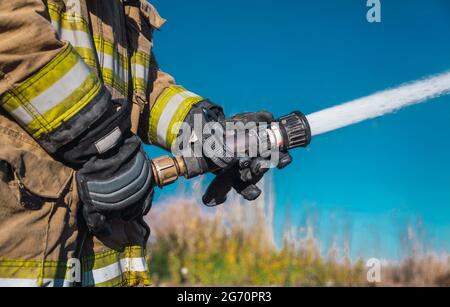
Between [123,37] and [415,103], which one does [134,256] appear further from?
[415,103]

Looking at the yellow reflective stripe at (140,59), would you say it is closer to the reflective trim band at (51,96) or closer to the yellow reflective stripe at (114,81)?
the yellow reflective stripe at (114,81)

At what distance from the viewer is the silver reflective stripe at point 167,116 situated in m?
1.97

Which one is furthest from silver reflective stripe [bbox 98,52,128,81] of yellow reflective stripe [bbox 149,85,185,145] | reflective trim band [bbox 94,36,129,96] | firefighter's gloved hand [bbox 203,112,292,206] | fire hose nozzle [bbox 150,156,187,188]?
firefighter's gloved hand [bbox 203,112,292,206]

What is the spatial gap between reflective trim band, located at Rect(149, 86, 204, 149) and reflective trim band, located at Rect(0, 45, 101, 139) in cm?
63

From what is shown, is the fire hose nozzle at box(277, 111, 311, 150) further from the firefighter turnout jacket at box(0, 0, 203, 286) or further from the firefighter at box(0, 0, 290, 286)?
the firefighter turnout jacket at box(0, 0, 203, 286)

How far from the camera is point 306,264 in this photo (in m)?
7.34

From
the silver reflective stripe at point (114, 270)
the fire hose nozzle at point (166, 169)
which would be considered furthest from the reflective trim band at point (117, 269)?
the fire hose nozzle at point (166, 169)

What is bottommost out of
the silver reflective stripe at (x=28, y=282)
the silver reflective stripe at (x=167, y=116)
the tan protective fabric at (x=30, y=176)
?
the silver reflective stripe at (x=28, y=282)

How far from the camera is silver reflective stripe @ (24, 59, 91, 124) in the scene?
1276 mm

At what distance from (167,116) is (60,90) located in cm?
71

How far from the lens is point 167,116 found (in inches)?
77.9
